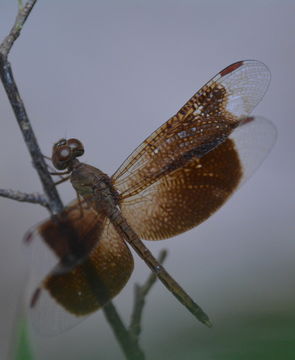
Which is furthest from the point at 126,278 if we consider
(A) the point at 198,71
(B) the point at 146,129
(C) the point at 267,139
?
(A) the point at 198,71

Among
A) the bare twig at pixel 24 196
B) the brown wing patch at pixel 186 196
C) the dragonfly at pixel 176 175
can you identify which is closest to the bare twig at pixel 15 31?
the bare twig at pixel 24 196

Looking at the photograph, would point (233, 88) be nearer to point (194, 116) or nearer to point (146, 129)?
point (194, 116)

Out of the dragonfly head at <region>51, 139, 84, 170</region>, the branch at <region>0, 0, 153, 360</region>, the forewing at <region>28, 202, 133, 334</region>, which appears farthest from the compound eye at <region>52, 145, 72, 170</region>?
the branch at <region>0, 0, 153, 360</region>

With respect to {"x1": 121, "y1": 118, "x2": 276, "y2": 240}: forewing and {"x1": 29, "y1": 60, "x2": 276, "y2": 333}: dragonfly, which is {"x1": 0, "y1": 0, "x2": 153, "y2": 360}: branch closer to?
{"x1": 29, "y1": 60, "x2": 276, "y2": 333}: dragonfly

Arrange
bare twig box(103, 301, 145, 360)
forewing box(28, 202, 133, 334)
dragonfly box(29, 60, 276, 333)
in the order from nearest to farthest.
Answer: bare twig box(103, 301, 145, 360)
forewing box(28, 202, 133, 334)
dragonfly box(29, 60, 276, 333)

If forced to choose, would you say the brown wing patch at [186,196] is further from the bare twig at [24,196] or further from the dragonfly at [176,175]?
the bare twig at [24,196]

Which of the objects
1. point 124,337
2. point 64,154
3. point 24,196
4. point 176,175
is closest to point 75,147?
point 64,154

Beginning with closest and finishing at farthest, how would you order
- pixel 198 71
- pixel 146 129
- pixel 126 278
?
pixel 126 278
pixel 146 129
pixel 198 71
